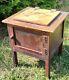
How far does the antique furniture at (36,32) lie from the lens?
2455 millimetres

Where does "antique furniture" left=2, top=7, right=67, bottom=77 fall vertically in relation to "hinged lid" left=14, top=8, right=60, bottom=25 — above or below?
below

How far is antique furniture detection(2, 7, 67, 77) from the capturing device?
2.46 meters

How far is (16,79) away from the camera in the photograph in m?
2.81

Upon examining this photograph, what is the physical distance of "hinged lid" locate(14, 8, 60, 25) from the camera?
251 centimetres

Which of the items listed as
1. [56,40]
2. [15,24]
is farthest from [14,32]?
[56,40]

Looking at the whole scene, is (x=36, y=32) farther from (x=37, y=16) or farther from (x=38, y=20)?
(x=37, y=16)

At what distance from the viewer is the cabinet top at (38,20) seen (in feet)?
7.97

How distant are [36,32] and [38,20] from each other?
163 mm

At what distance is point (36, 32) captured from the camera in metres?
2.50

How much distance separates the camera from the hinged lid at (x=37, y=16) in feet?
8.23

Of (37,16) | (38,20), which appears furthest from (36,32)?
(37,16)

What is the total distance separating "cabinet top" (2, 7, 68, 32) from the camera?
2430 mm

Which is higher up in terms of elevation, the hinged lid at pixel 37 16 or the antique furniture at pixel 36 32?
the hinged lid at pixel 37 16

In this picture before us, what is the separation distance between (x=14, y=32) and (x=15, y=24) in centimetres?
21
